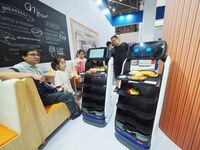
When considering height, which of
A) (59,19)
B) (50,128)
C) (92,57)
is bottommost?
(50,128)

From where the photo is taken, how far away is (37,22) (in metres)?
2.07

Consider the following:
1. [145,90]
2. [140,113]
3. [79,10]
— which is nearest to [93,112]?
[140,113]

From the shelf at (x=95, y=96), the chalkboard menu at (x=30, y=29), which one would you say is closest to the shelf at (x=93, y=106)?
the shelf at (x=95, y=96)

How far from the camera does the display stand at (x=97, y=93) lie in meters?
1.49

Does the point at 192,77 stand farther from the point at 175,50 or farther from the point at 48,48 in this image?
the point at 48,48

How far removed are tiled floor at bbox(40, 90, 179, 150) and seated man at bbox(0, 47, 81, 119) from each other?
32cm

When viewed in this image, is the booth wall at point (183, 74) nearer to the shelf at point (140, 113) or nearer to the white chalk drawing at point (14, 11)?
the shelf at point (140, 113)

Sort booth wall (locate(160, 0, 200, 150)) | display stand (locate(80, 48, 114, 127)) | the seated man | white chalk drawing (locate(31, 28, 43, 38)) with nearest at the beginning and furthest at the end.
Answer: booth wall (locate(160, 0, 200, 150)), the seated man, display stand (locate(80, 48, 114, 127)), white chalk drawing (locate(31, 28, 43, 38))

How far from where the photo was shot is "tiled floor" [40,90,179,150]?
125 cm

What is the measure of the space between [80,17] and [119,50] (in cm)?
222

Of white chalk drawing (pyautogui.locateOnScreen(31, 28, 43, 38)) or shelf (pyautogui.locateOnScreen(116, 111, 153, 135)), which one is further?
white chalk drawing (pyautogui.locateOnScreen(31, 28, 43, 38))

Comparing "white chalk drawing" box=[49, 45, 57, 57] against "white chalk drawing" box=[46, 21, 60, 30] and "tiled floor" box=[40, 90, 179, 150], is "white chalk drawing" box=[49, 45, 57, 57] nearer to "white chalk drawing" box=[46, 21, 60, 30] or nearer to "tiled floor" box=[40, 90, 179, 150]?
"white chalk drawing" box=[46, 21, 60, 30]

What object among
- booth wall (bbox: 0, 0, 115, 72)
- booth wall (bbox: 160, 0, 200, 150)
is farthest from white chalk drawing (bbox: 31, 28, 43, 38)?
booth wall (bbox: 160, 0, 200, 150)

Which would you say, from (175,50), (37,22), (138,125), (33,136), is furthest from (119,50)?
(33,136)
